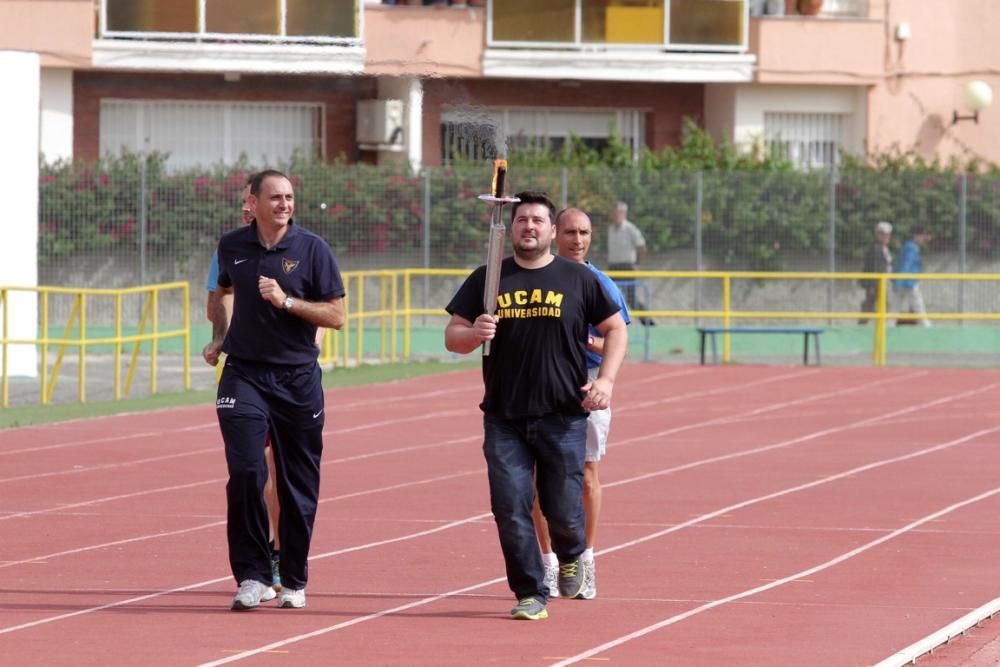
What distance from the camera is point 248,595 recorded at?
9.74 metres

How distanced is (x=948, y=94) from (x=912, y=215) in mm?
7341

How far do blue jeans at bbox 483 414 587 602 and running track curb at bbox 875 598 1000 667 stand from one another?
169 cm

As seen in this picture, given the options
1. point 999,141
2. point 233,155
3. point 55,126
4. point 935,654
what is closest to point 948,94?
point 999,141

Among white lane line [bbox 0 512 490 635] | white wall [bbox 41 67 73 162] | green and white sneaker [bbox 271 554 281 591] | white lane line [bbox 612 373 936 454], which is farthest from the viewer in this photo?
white wall [bbox 41 67 73 162]

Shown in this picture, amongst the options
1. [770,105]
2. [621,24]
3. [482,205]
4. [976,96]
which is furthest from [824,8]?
[482,205]

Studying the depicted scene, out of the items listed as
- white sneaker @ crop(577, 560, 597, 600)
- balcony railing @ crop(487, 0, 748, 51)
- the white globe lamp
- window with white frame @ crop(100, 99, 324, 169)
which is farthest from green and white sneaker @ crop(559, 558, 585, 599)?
the white globe lamp

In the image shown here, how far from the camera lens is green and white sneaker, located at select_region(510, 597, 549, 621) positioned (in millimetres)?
9562

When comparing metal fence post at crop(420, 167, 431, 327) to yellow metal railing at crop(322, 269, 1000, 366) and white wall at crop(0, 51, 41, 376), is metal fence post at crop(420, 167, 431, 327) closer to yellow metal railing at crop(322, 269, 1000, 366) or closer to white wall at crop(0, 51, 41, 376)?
yellow metal railing at crop(322, 269, 1000, 366)

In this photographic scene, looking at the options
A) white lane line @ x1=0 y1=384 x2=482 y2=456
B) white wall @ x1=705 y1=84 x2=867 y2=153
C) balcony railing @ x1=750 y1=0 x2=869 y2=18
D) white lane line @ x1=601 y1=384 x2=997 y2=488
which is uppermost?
balcony railing @ x1=750 y1=0 x2=869 y2=18

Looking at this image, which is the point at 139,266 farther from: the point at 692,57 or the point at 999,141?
the point at 999,141

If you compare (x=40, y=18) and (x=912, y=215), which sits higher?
(x=40, y=18)

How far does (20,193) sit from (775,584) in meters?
15.1

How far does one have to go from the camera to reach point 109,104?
34.9 metres

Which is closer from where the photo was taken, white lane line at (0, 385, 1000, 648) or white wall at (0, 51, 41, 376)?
white lane line at (0, 385, 1000, 648)
